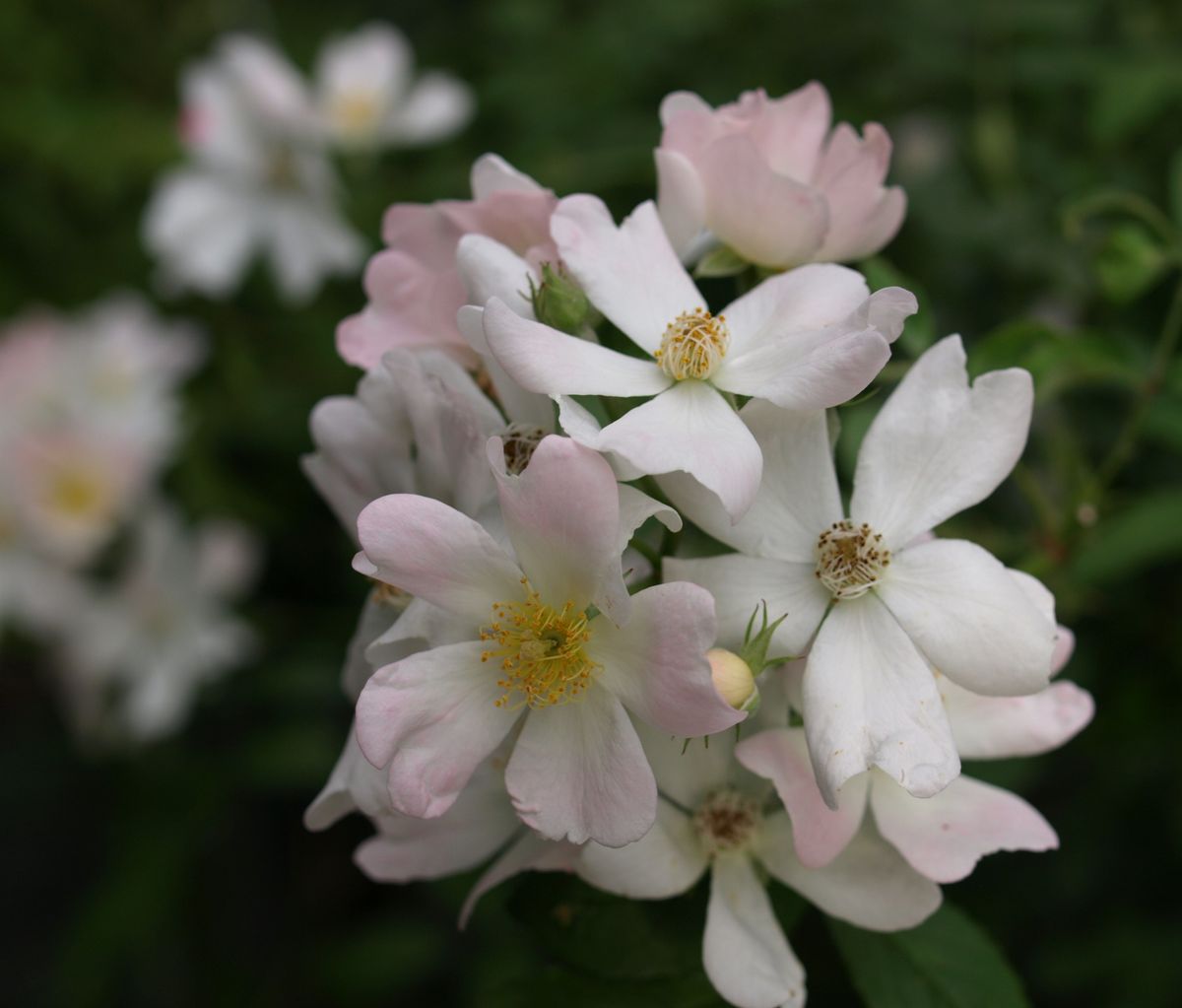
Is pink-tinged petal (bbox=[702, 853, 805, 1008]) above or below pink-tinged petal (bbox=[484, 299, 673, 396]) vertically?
below

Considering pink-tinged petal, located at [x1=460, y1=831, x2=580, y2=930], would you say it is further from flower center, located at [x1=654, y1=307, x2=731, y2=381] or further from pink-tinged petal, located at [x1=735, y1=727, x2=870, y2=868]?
flower center, located at [x1=654, y1=307, x2=731, y2=381]

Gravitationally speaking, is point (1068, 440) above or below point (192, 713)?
above

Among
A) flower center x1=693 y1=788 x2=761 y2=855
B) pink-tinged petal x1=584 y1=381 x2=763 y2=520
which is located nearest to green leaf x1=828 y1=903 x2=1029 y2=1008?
flower center x1=693 y1=788 x2=761 y2=855

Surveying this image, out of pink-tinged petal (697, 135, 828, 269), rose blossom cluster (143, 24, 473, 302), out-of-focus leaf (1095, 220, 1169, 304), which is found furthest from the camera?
rose blossom cluster (143, 24, 473, 302)

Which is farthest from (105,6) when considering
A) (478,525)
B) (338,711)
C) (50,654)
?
(478,525)

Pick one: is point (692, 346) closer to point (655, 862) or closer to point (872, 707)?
point (872, 707)

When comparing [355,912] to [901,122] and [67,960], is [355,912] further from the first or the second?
[901,122]

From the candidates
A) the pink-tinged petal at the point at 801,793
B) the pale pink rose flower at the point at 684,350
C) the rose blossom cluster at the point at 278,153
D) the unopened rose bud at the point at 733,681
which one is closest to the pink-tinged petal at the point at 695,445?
the pale pink rose flower at the point at 684,350
